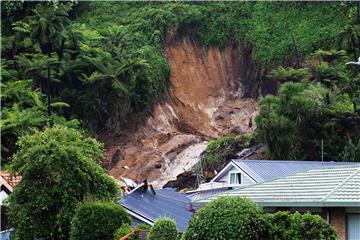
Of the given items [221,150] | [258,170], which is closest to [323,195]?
[258,170]

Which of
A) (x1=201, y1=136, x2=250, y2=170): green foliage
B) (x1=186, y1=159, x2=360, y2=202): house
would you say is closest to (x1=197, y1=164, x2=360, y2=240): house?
(x1=186, y1=159, x2=360, y2=202): house

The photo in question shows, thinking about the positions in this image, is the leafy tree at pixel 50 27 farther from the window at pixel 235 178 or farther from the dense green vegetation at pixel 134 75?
the window at pixel 235 178

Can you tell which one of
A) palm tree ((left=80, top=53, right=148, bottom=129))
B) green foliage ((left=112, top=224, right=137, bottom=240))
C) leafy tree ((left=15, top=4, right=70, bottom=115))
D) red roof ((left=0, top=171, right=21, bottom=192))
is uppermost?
leafy tree ((left=15, top=4, right=70, bottom=115))

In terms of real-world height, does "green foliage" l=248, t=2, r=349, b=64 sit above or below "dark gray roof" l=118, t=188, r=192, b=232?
above

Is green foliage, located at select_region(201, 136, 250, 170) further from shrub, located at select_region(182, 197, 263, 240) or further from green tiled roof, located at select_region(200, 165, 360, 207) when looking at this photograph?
shrub, located at select_region(182, 197, 263, 240)

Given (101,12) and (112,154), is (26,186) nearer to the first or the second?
(112,154)

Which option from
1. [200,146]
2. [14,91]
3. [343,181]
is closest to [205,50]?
[200,146]
